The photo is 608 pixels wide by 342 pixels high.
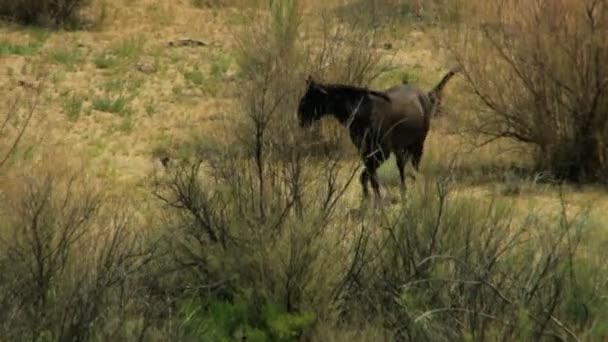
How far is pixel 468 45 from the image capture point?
51.6 feet

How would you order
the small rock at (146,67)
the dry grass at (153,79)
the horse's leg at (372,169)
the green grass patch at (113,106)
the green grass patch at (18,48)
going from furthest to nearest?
the green grass patch at (18,48) → the small rock at (146,67) → the green grass patch at (113,106) → the dry grass at (153,79) → the horse's leg at (372,169)

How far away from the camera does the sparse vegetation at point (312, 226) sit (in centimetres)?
755

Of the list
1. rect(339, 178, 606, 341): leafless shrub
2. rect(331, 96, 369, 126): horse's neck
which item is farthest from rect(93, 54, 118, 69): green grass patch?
rect(339, 178, 606, 341): leafless shrub

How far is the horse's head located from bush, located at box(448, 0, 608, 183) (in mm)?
3202

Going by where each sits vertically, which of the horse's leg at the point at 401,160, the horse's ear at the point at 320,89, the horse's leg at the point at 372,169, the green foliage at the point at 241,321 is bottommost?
the horse's leg at the point at 401,160

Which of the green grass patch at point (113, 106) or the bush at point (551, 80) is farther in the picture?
the green grass patch at point (113, 106)

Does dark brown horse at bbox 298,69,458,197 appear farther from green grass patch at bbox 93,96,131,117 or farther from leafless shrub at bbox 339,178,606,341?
Answer: green grass patch at bbox 93,96,131,117

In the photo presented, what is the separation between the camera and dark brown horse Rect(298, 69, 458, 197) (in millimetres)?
12352

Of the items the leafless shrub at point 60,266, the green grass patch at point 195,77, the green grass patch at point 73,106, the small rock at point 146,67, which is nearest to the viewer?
the leafless shrub at point 60,266

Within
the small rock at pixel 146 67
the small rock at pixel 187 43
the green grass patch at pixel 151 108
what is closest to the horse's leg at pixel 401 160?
the green grass patch at pixel 151 108

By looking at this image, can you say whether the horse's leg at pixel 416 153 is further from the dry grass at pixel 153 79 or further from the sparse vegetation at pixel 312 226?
the sparse vegetation at pixel 312 226

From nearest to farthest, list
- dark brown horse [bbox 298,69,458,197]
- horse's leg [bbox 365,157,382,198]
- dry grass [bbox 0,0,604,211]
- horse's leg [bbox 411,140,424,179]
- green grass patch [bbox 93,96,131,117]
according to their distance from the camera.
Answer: horse's leg [bbox 365,157,382,198]
dark brown horse [bbox 298,69,458,197]
horse's leg [bbox 411,140,424,179]
dry grass [bbox 0,0,604,211]
green grass patch [bbox 93,96,131,117]

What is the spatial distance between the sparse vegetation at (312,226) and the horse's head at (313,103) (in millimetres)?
194

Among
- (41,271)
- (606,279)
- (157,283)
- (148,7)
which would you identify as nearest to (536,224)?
(606,279)
